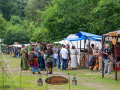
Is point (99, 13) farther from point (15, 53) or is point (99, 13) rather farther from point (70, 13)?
point (15, 53)

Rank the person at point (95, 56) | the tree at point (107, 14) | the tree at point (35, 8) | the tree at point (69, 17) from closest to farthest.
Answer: the person at point (95, 56), the tree at point (107, 14), the tree at point (69, 17), the tree at point (35, 8)

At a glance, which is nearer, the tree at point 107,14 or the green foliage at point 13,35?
the tree at point 107,14

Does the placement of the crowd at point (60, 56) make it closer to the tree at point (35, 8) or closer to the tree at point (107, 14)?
the tree at point (107, 14)

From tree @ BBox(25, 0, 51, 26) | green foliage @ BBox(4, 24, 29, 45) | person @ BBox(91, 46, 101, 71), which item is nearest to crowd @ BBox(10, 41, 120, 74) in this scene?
person @ BBox(91, 46, 101, 71)

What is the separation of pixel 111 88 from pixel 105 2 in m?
9.95

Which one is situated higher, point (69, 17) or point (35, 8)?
point (35, 8)


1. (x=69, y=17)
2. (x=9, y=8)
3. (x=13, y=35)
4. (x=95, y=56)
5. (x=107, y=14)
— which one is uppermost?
(x=9, y=8)

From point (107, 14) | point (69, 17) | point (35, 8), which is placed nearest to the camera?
point (107, 14)

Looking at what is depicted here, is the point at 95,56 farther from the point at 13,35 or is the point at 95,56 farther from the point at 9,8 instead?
the point at 9,8

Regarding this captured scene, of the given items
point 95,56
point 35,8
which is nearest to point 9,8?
point 35,8

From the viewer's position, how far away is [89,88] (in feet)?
28.4

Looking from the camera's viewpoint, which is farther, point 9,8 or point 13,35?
point 9,8

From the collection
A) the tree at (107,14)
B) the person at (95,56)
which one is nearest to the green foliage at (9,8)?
the tree at (107,14)

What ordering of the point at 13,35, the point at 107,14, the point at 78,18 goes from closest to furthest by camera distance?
the point at 107,14, the point at 78,18, the point at 13,35
